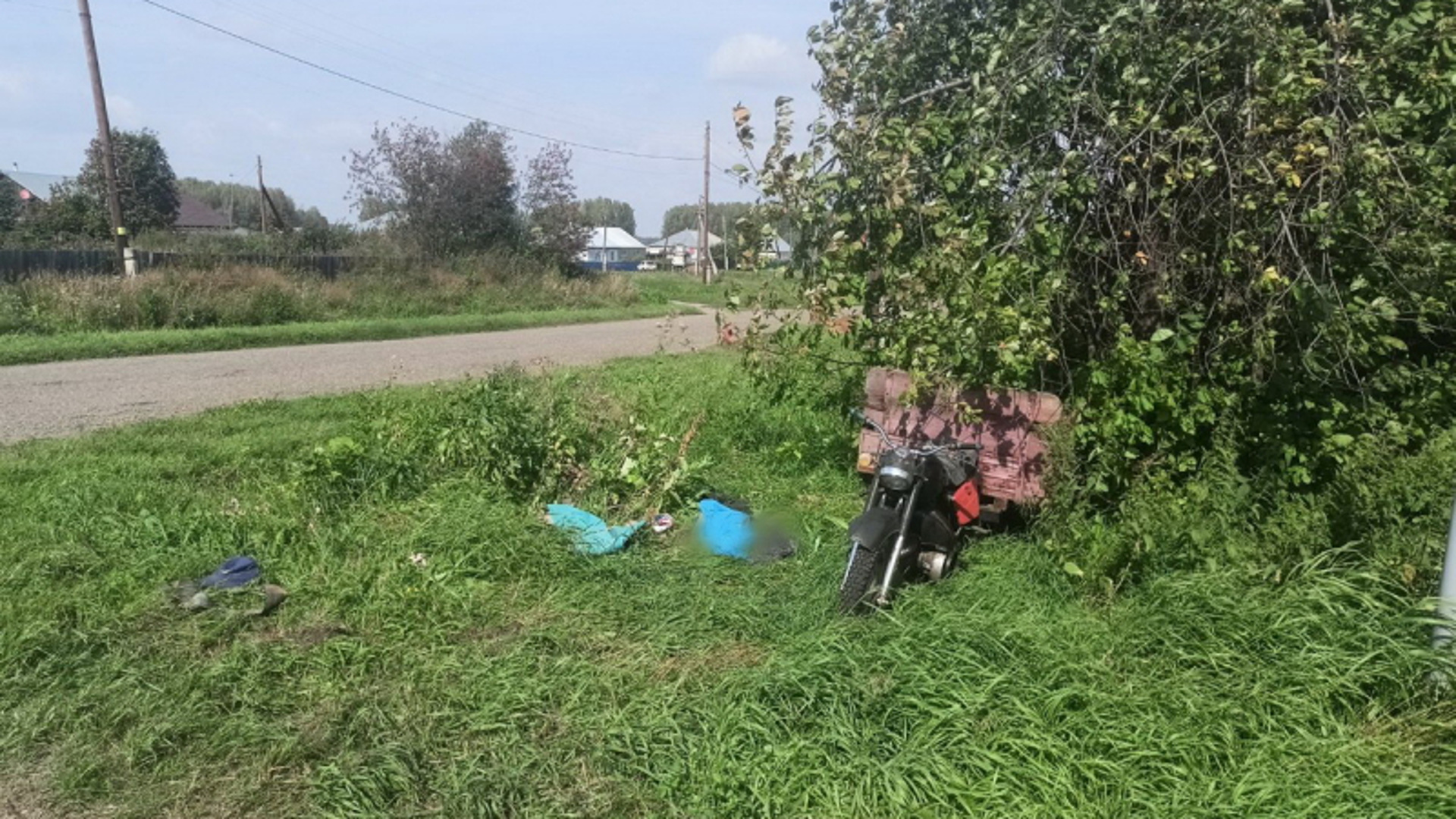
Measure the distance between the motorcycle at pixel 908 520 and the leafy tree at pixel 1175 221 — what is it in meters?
0.54

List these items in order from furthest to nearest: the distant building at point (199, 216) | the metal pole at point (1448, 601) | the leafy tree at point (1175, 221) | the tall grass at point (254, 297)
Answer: the distant building at point (199, 216)
the tall grass at point (254, 297)
the leafy tree at point (1175, 221)
the metal pole at point (1448, 601)

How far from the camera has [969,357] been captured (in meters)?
4.79

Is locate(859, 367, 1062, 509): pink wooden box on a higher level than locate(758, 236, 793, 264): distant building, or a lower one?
lower

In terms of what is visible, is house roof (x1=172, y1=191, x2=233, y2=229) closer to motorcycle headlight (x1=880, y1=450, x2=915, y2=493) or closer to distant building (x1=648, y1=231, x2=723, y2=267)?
distant building (x1=648, y1=231, x2=723, y2=267)

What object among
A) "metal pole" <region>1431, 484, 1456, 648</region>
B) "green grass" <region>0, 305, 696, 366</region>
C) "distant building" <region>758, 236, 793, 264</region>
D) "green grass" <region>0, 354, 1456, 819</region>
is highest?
"distant building" <region>758, 236, 793, 264</region>

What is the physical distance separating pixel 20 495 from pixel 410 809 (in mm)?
4045

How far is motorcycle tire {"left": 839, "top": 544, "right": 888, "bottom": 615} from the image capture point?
4.12 meters

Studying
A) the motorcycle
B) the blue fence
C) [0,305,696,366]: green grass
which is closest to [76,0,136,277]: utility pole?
the blue fence

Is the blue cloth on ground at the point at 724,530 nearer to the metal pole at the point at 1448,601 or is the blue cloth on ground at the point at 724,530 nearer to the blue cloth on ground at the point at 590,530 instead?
the blue cloth on ground at the point at 590,530

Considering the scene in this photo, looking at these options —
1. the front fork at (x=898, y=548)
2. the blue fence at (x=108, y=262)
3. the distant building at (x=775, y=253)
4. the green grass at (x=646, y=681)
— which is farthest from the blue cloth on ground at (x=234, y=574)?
the blue fence at (x=108, y=262)

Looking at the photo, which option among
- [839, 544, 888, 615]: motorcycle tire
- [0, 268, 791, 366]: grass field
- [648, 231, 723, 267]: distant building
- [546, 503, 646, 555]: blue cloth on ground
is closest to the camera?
[839, 544, 888, 615]: motorcycle tire

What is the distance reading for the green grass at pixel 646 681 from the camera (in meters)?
2.94

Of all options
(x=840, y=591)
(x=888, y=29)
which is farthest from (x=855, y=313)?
(x=840, y=591)

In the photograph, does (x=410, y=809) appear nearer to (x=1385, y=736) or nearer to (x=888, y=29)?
(x=1385, y=736)
